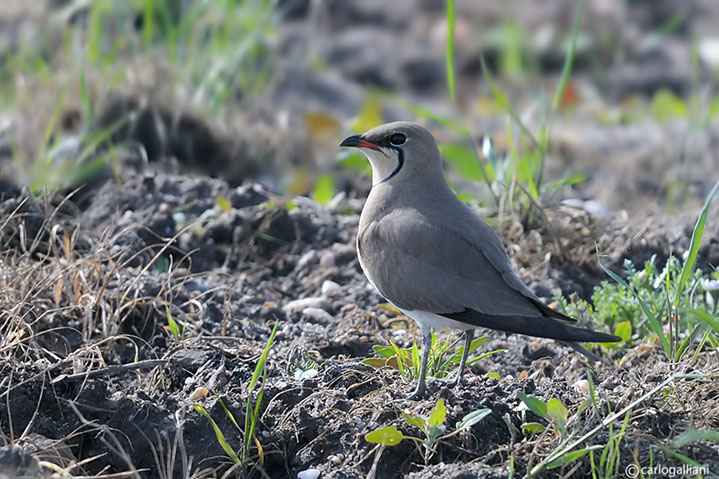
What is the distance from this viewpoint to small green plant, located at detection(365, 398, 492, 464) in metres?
2.99

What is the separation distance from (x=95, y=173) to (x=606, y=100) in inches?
174

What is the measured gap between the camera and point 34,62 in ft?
20.6

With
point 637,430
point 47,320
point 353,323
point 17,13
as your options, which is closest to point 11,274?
point 47,320

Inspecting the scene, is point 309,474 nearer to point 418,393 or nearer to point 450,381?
point 418,393

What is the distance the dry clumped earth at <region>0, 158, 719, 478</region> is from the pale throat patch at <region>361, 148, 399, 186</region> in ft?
1.97

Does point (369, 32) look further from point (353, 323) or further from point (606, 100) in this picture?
point (353, 323)

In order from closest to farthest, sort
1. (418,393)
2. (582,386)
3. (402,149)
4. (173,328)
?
1. (418,393)
2. (582,386)
3. (173,328)
4. (402,149)

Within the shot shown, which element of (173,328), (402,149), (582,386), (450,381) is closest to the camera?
(450,381)

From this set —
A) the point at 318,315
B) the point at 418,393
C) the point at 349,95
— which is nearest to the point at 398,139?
the point at 318,315

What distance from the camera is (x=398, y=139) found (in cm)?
390

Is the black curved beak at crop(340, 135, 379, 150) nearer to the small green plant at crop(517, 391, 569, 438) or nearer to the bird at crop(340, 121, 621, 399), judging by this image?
the bird at crop(340, 121, 621, 399)

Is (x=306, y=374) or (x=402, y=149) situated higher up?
(x=402, y=149)

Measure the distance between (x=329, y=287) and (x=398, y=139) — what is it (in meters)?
0.87

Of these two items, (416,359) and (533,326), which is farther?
(416,359)
